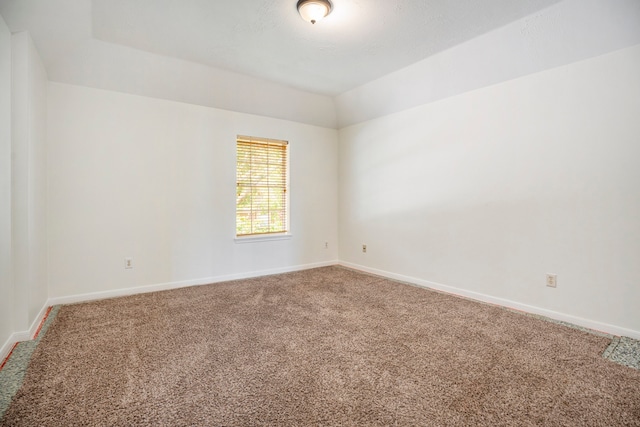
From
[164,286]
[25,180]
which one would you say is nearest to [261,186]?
[164,286]

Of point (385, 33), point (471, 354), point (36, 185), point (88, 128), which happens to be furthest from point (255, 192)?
point (471, 354)

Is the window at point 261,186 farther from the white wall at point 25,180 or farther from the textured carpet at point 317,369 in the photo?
the white wall at point 25,180

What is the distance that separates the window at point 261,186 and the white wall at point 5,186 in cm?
229

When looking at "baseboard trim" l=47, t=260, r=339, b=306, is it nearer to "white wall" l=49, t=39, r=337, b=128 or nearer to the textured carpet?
the textured carpet

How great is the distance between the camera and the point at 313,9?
7.66 feet

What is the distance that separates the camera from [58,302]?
3.13 metres

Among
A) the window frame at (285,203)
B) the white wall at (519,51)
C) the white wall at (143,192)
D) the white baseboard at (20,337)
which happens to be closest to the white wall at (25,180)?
the white baseboard at (20,337)

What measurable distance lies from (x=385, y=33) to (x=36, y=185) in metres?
3.33

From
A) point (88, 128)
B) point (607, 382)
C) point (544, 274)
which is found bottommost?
point (607, 382)

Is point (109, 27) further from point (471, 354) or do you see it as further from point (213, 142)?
point (471, 354)

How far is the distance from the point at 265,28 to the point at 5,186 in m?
2.29

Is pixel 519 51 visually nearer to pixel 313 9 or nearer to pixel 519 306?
pixel 313 9

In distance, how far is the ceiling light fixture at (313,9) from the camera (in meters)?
2.29

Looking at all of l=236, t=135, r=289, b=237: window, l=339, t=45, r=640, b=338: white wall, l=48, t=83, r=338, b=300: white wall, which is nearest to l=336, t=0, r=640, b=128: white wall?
l=339, t=45, r=640, b=338: white wall
